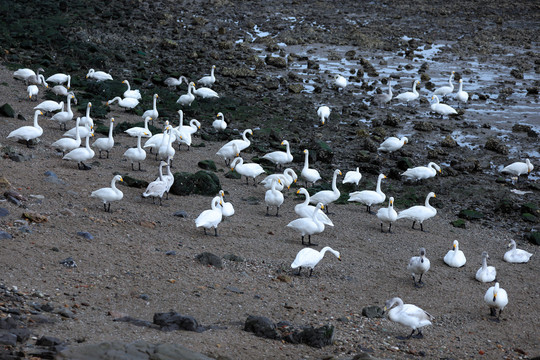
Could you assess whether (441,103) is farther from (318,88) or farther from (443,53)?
(443,53)

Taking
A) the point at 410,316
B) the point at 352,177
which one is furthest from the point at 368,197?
the point at 410,316

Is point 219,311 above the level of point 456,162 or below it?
above

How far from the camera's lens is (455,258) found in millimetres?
13531

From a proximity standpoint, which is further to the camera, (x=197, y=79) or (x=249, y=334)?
(x=197, y=79)

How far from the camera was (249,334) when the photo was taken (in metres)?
8.86

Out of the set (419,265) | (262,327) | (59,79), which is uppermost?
(262,327)

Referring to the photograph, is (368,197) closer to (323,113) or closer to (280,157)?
(280,157)

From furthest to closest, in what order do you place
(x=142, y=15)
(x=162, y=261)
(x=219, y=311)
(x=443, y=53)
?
1. (x=142, y=15)
2. (x=443, y=53)
3. (x=162, y=261)
4. (x=219, y=311)

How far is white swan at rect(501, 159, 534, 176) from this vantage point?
19188 mm

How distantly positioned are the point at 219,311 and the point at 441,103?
18.5m

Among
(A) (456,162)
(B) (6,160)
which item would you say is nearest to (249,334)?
(B) (6,160)

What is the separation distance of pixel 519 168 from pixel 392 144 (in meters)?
3.76

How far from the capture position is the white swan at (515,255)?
46.5 ft

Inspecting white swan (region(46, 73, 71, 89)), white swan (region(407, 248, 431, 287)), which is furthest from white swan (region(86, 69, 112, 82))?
white swan (region(407, 248, 431, 287))
